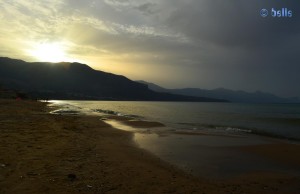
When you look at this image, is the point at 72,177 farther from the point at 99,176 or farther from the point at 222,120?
the point at 222,120

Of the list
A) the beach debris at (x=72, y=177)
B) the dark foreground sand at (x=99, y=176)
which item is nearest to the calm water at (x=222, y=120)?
the dark foreground sand at (x=99, y=176)

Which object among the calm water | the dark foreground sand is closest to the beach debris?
the dark foreground sand

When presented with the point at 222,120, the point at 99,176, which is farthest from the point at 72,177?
the point at 222,120

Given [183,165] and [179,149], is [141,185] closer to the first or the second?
[183,165]

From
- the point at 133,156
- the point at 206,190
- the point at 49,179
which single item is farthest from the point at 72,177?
the point at 133,156

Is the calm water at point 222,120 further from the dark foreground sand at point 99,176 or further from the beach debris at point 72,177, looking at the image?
the beach debris at point 72,177

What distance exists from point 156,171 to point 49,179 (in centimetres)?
458

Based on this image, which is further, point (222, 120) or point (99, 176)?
point (222, 120)

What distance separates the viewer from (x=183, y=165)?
13.5m

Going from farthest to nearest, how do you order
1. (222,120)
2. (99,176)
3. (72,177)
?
(222,120)
(99,176)
(72,177)

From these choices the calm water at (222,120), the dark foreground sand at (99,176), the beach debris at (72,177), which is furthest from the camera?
the calm water at (222,120)

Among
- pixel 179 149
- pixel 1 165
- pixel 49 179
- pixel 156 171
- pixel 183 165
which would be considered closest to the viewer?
pixel 49 179

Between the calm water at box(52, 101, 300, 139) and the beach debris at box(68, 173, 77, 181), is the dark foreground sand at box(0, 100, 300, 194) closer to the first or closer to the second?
the beach debris at box(68, 173, 77, 181)

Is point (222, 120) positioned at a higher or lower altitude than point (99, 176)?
lower
